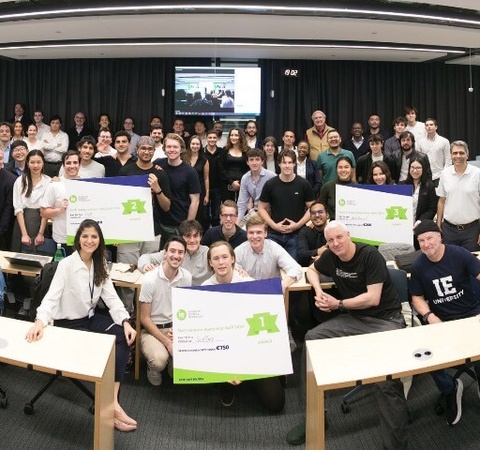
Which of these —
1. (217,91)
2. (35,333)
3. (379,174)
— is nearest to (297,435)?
(35,333)

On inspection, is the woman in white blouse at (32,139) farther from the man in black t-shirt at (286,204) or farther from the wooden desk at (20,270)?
the man in black t-shirt at (286,204)

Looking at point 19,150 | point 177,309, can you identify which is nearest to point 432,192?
point 177,309

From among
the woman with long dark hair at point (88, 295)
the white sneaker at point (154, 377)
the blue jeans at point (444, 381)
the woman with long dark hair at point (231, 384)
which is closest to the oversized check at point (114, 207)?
the woman with long dark hair at point (88, 295)

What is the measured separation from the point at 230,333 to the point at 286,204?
196cm

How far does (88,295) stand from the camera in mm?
3053

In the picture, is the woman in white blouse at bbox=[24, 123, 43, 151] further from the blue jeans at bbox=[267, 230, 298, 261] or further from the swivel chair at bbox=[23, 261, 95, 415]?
the blue jeans at bbox=[267, 230, 298, 261]

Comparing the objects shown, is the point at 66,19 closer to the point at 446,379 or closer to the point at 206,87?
the point at 206,87

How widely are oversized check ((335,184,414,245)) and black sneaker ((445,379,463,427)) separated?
60.6 inches

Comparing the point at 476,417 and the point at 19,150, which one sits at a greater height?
the point at 19,150

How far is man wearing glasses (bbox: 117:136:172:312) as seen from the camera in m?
4.08

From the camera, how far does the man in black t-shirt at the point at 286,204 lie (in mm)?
4379

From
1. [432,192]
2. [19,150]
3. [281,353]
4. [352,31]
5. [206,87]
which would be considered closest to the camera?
[281,353]

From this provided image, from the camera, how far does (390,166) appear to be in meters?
5.25

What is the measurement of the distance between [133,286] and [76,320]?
462 millimetres
